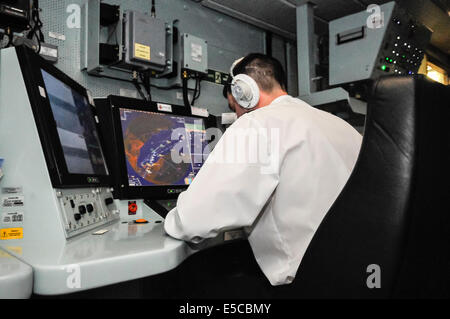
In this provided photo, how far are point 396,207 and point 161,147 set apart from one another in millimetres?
1186

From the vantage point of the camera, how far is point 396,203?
71 cm

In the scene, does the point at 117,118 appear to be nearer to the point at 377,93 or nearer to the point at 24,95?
the point at 24,95

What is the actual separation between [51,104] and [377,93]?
93 cm

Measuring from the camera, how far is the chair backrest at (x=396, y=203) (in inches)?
28.0

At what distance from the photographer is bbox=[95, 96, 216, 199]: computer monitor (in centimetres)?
152

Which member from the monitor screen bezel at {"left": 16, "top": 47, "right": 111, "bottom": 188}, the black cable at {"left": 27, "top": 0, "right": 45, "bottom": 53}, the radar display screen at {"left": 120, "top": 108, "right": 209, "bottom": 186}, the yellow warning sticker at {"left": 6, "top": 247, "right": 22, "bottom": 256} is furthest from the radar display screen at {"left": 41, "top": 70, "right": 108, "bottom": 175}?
the black cable at {"left": 27, "top": 0, "right": 45, "bottom": 53}

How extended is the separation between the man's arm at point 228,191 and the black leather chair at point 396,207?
235 millimetres

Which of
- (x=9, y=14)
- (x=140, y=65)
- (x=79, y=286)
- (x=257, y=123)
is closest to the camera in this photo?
(x=79, y=286)

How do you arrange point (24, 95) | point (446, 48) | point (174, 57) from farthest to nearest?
point (446, 48), point (174, 57), point (24, 95)

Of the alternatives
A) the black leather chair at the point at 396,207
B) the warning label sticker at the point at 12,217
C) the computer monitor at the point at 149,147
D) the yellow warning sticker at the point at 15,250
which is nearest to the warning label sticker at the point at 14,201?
the warning label sticker at the point at 12,217

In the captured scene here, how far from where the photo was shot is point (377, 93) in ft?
2.43

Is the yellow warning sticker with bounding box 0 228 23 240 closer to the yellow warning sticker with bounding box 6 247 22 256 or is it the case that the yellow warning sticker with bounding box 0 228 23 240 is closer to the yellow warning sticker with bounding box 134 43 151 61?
the yellow warning sticker with bounding box 6 247 22 256

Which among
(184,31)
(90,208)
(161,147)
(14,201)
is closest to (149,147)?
(161,147)
